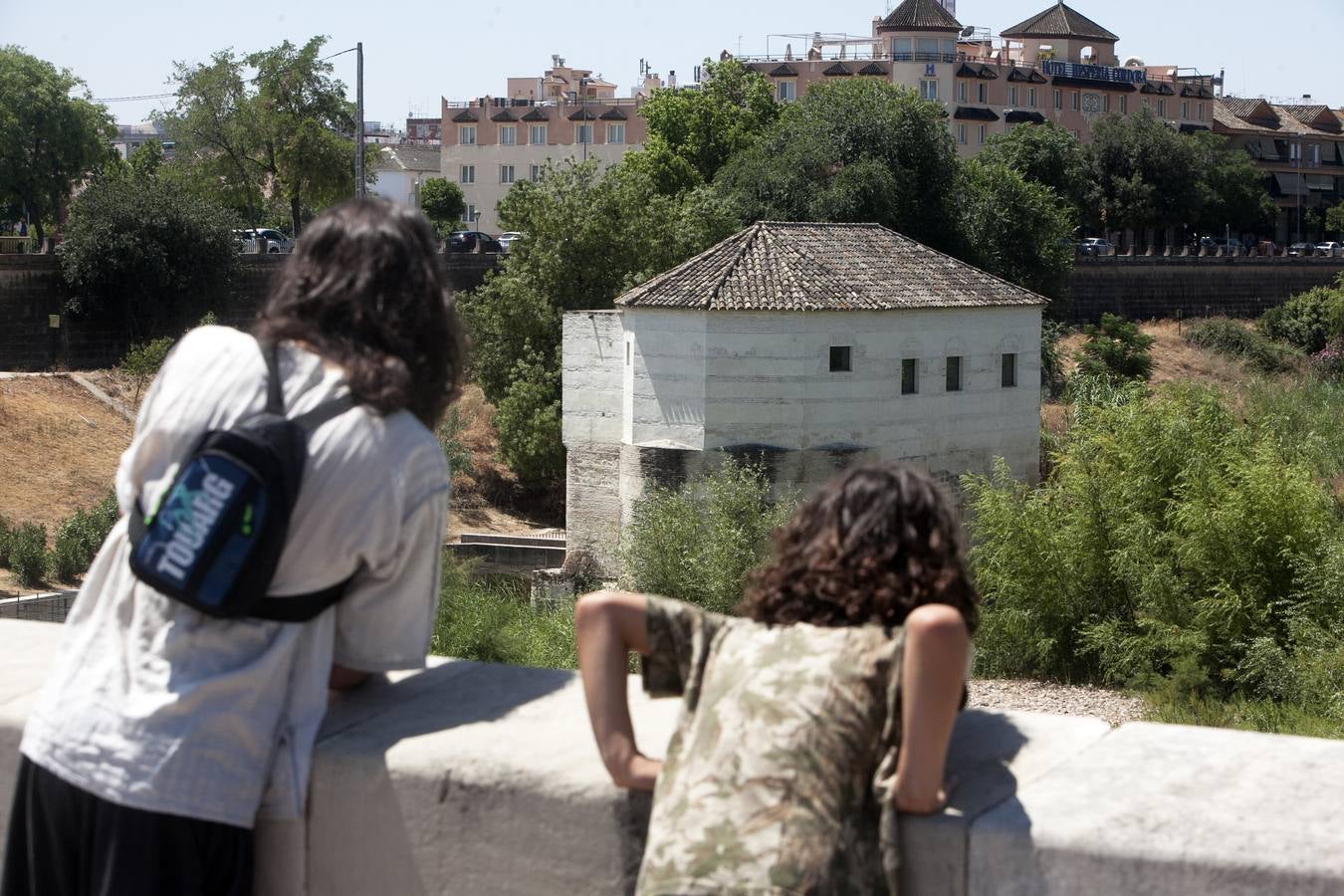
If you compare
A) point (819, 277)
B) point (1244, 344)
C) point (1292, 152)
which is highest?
point (1292, 152)

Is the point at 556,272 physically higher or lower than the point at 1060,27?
lower

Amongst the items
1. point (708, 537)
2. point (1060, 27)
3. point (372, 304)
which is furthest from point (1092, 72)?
point (372, 304)

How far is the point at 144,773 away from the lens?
2.13 meters

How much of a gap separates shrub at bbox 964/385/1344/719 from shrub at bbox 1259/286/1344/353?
116 feet

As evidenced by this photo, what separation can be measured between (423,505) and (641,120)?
243 feet

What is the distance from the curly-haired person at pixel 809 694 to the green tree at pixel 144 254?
38.2m

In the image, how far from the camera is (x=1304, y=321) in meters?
58.0

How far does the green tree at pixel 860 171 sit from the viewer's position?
40.2 meters

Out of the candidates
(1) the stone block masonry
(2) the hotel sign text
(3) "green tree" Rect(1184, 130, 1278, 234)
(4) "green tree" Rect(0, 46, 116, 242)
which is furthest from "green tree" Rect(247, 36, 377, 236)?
(2) the hotel sign text

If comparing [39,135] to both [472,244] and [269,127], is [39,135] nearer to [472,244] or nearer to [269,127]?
[269,127]

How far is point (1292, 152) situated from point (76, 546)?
77.4 m

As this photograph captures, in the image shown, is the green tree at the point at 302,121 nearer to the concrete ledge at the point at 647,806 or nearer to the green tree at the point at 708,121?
the green tree at the point at 708,121

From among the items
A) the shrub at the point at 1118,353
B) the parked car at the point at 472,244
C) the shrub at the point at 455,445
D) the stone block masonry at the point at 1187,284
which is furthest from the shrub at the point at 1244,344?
the shrub at the point at 455,445

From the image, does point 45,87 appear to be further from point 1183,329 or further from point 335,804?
point 335,804
